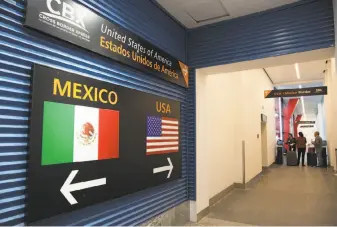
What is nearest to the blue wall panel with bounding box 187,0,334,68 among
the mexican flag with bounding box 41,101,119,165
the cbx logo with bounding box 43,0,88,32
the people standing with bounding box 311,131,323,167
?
the mexican flag with bounding box 41,101,119,165

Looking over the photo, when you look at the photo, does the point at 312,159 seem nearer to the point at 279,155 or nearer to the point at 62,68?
the point at 279,155

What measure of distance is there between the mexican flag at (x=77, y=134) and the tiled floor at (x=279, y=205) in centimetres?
233

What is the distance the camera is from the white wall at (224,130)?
4.32m

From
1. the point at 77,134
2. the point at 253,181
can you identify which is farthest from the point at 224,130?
the point at 77,134

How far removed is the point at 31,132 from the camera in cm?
183

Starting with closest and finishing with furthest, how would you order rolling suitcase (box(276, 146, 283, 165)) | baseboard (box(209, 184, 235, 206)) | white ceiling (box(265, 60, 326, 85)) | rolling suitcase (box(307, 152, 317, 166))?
baseboard (box(209, 184, 235, 206)), white ceiling (box(265, 60, 326, 85)), rolling suitcase (box(307, 152, 317, 166)), rolling suitcase (box(276, 146, 283, 165))

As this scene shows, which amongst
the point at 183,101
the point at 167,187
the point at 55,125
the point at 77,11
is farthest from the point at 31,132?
the point at 183,101

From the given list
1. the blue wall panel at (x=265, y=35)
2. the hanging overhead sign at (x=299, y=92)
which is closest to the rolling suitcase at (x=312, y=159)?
the hanging overhead sign at (x=299, y=92)

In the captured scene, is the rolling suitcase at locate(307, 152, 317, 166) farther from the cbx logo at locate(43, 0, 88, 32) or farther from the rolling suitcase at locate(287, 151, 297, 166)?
the cbx logo at locate(43, 0, 88, 32)

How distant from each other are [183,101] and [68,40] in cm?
232

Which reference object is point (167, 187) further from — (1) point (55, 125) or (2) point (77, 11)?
(2) point (77, 11)

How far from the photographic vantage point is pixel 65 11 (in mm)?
2125

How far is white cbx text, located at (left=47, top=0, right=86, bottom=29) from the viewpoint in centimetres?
202

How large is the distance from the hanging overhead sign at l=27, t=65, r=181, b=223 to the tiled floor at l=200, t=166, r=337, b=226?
179 cm
